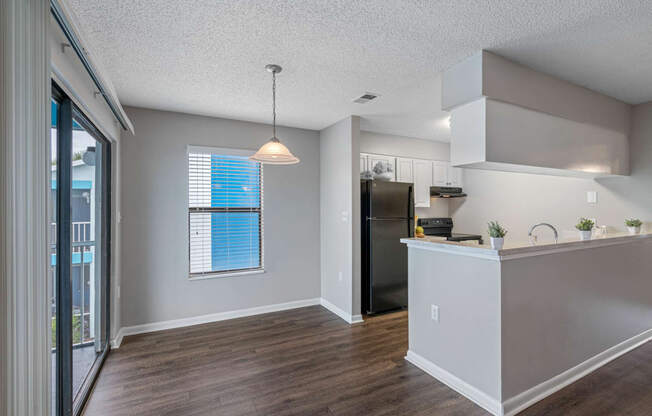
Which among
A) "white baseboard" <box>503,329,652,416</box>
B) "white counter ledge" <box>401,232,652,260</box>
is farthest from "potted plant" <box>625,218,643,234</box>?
"white baseboard" <box>503,329,652,416</box>

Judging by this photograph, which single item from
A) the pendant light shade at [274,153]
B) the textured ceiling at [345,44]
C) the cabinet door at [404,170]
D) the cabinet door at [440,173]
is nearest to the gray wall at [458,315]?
the pendant light shade at [274,153]

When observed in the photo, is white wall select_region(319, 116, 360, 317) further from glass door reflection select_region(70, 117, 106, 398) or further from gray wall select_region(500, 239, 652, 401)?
glass door reflection select_region(70, 117, 106, 398)

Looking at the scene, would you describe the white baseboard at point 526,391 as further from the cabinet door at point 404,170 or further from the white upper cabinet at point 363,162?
the cabinet door at point 404,170

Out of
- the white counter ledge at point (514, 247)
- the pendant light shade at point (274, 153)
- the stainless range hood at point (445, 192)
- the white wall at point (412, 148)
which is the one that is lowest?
the white counter ledge at point (514, 247)

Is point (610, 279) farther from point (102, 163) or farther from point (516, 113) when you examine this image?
point (102, 163)

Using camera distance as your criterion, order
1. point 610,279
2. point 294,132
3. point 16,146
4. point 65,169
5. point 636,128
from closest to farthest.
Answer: point 16,146, point 65,169, point 610,279, point 636,128, point 294,132

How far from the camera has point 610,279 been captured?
2775 millimetres

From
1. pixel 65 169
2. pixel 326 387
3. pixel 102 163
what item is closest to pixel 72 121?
pixel 65 169

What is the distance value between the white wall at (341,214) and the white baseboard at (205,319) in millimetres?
438

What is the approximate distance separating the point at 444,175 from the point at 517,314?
139 inches

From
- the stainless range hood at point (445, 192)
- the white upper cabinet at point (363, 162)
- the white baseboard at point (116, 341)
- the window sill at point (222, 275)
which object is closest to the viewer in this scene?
the white baseboard at point (116, 341)

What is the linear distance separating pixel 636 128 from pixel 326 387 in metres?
4.33

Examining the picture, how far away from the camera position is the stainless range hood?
516cm

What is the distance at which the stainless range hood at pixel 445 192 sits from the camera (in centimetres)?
516
